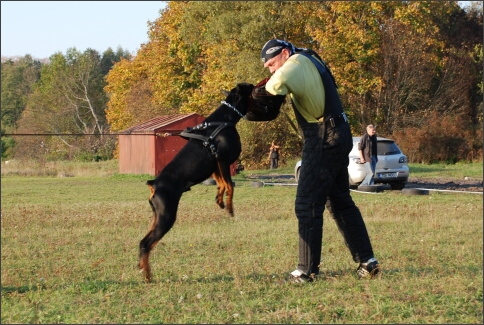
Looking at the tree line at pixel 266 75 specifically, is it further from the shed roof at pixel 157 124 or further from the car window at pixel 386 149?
the car window at pixel 386 149

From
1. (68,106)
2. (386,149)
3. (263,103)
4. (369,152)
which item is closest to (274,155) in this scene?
(68,106)

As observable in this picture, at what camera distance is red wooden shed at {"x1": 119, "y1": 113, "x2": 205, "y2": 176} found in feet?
101

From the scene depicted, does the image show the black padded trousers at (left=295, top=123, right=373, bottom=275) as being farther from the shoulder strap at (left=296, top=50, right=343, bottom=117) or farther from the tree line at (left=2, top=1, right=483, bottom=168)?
the tree line at (left=2, top=1, right=483, bottom=168)

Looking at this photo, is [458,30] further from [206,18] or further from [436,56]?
[206,18]

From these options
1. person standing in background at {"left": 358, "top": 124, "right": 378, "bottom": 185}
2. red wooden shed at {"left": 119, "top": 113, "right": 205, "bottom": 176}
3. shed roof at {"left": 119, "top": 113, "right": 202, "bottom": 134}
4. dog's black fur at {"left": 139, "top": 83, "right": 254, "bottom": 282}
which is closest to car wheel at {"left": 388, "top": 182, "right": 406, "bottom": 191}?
person standing in background at {"left": 358, "top": 124, "right": 378, "bottom": 185}

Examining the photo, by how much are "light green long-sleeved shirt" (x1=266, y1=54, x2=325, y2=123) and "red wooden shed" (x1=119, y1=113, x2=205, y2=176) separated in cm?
2283

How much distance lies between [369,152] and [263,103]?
1376 centimetres

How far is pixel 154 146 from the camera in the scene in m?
31.1

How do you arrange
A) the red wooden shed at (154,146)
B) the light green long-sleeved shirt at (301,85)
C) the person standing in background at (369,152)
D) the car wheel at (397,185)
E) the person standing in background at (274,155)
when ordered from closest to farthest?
the light green long-sleeved shirt at (301,85), the person standing in background at (369,152), the car wheel at (397,185), the red wooden shed at (154,146), the person standing in background at (274,155)

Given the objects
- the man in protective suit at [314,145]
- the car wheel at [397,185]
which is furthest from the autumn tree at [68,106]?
the man in protective suit at [314,145]

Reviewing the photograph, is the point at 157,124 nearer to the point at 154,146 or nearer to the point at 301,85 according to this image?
the point at 154,146

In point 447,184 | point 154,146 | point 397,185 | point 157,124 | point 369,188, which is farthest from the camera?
point 157,124

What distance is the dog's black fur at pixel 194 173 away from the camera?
6.76m

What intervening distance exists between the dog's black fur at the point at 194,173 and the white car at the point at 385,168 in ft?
47.4
